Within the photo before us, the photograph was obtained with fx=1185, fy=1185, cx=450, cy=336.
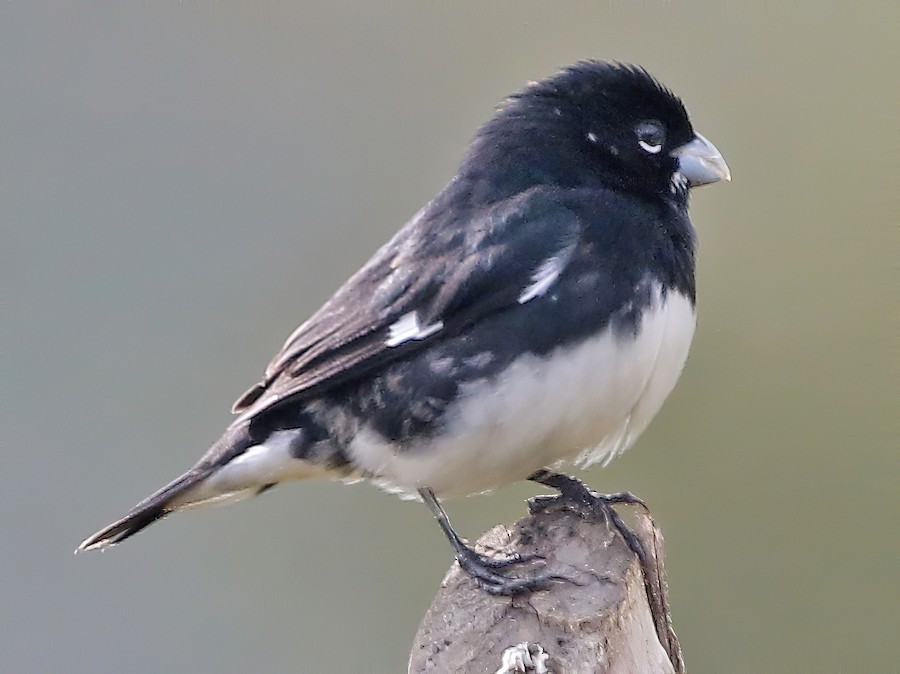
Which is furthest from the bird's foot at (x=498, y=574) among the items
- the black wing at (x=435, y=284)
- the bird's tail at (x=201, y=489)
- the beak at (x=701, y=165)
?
the beak at (x=701, y=165)

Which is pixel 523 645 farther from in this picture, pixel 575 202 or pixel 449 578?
pixel 575 202

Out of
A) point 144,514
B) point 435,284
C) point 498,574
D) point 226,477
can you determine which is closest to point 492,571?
point 498,574

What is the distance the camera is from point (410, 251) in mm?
2566

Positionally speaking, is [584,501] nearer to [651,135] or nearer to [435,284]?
[435,284]

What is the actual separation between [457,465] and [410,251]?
1.57 ft

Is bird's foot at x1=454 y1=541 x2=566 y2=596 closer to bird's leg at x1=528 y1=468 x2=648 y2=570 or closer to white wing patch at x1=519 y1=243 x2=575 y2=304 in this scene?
bird's leg at x1=528 y1=468 x2=648 y2=570

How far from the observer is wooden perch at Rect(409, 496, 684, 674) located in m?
2.07

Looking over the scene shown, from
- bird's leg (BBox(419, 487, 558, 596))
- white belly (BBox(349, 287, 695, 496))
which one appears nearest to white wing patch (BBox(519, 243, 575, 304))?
white belly (BBox(349, 287, 695, 496))

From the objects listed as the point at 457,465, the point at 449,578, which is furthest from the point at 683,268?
the point at 449,578

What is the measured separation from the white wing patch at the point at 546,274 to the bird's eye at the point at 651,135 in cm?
40

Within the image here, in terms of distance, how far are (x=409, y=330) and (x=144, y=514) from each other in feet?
2.72

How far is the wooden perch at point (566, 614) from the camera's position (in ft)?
6.79

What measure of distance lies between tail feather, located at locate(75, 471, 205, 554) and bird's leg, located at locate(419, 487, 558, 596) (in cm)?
64

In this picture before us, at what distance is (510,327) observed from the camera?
235 cm
